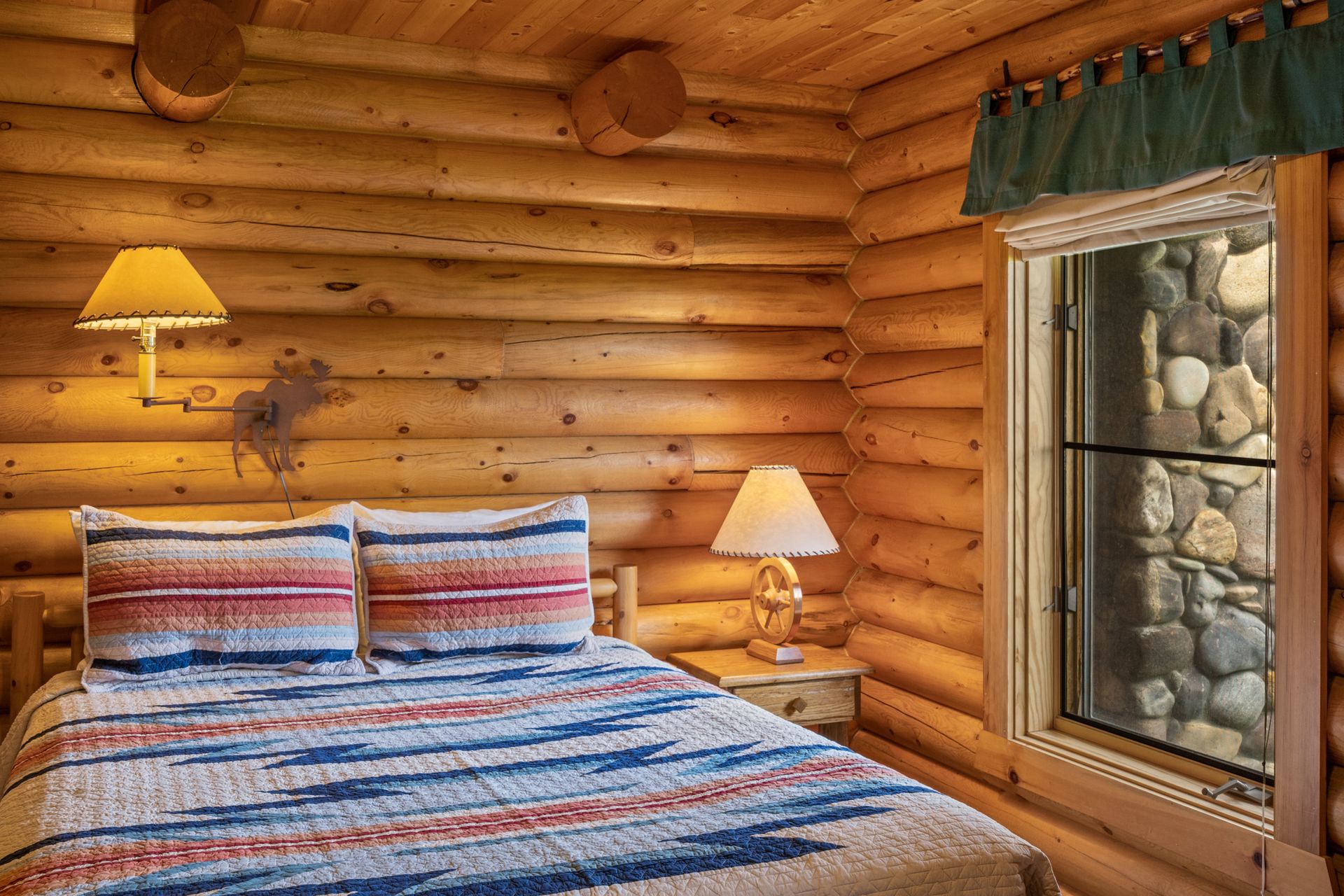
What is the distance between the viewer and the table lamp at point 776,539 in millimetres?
3721

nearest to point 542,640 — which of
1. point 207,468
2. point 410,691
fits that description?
point 410,691

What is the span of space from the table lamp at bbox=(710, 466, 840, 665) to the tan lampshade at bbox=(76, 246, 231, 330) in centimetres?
170

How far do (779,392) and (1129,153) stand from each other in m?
1.63

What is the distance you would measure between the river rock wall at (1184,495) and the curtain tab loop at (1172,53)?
44cm

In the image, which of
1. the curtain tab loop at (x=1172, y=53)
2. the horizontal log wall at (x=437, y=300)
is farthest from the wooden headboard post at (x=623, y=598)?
the curtain tab loop at (x=1172, y=53)

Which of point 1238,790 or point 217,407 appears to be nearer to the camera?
point 1238,790

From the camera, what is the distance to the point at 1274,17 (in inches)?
100

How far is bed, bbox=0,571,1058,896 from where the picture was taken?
5.93 ft

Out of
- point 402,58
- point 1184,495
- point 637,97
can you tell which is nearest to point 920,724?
point 1184,495

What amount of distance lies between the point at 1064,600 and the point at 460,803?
2085mm

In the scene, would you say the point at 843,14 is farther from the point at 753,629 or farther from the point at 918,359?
the point at 753,629

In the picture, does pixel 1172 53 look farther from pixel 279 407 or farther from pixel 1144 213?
pixel 279 407

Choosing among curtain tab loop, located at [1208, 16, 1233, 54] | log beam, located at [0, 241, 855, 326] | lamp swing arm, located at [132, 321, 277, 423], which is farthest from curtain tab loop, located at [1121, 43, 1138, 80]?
lamp swing arm, located at [132, 321, 277, 423]

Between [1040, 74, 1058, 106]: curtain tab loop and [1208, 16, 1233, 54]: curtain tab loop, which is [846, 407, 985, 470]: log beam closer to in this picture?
[1040, 74, 1058, 106]: curtain tab loop
